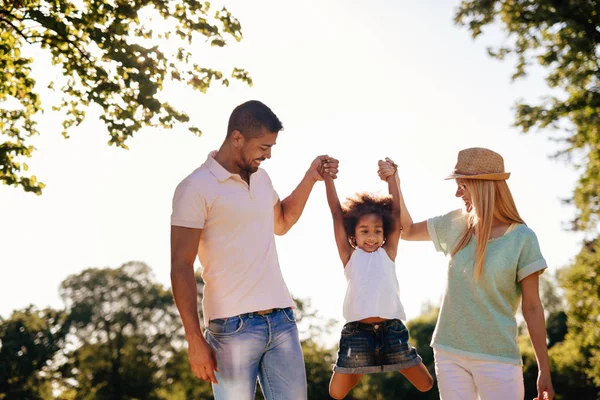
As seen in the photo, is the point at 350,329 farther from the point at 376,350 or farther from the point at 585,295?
the point at 585,295

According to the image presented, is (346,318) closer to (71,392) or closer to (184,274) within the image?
(184,274)

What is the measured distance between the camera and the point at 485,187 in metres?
5.54

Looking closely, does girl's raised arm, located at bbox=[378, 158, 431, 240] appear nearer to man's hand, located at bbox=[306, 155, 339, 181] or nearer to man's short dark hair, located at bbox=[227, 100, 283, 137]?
man's hand, located at bbox=[306, 155, 339, 181]

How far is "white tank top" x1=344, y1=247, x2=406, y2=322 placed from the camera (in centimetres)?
586

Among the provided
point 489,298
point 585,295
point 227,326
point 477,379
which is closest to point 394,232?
point 489,298

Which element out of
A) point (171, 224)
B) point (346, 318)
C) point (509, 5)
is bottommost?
point (346, 318)

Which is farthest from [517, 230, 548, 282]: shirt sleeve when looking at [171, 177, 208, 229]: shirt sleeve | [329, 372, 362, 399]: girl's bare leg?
[171, 177, 208, 229]: shirt sleeve

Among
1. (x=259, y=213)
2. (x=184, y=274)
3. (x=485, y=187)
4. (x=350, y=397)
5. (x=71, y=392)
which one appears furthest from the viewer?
(x=350, y=397)

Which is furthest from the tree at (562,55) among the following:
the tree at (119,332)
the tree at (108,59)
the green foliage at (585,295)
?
the tree at (119,332)

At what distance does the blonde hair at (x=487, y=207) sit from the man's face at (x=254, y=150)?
148 cm

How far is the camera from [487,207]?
546 cm


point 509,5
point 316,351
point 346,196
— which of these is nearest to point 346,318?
point 346,196

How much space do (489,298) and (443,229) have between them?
0.63 m

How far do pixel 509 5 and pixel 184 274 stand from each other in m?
15.7
